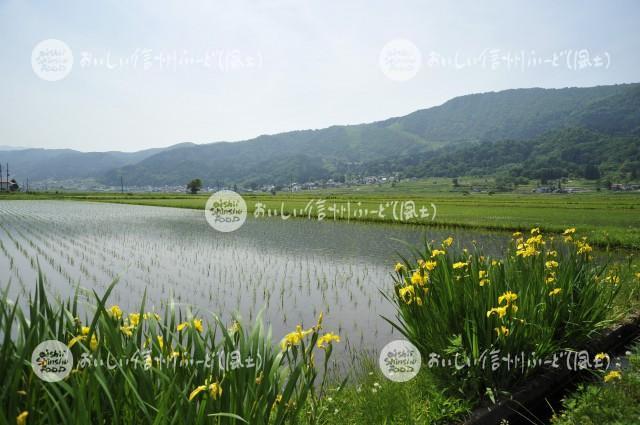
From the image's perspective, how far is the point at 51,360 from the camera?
2.10 m

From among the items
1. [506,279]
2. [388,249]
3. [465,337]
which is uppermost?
[506,279]

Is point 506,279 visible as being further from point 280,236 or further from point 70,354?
point 280,236

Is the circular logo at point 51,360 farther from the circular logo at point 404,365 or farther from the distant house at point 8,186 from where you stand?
the distant house at point 8,186

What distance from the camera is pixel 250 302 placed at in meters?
8.98

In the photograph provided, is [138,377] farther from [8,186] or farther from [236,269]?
[8,186]

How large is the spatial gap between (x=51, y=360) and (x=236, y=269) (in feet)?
35.4

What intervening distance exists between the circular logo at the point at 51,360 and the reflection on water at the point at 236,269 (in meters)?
1.21

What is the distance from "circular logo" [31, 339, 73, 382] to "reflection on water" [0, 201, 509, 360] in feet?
3.98

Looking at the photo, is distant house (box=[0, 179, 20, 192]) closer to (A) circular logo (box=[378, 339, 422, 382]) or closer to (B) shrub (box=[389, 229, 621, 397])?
(A) circular logo (box=[378, 339, 422, 382])

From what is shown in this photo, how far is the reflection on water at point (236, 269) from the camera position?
329 inches

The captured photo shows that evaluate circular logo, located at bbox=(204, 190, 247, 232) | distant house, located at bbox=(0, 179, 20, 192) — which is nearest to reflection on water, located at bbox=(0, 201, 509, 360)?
circular logo, located at bbox=(204, 190, 247, 232)

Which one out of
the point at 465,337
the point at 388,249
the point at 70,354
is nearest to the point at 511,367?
the point at 465,337

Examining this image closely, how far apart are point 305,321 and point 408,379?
11.9ft

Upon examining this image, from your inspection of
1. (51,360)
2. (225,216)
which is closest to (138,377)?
(51,360)
